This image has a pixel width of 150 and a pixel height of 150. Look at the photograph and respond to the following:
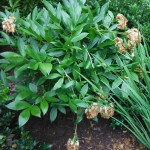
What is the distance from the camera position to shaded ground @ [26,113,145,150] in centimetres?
277

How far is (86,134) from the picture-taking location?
2.84 metres

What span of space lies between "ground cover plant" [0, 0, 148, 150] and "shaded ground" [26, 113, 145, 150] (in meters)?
0.29

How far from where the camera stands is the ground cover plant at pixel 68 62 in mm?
2441

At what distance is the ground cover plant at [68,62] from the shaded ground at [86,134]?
295mm

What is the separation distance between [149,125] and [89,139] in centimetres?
57

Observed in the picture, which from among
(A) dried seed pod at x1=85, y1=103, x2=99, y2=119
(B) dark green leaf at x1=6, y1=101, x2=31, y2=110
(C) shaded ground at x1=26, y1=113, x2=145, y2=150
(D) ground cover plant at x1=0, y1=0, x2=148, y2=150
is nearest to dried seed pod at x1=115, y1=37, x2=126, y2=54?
(D) ground cover plant at x1=0, y1=0, x2=148, y2=150

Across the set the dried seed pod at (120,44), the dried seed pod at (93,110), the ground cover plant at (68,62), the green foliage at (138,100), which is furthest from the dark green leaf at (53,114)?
A: the dried seed pod at (120,44)

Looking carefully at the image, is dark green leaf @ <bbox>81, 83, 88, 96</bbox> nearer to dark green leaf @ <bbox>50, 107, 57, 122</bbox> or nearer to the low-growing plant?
the low-growing plant

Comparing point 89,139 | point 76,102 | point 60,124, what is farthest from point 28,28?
point 89,139

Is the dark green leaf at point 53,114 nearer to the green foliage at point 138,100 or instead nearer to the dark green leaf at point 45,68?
→ the dark green leaf at point 45,68

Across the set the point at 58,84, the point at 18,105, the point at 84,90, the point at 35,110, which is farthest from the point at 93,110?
the point at 18,105

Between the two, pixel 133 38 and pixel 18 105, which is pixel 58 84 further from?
pixel 133 38

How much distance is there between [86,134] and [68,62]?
0.72m

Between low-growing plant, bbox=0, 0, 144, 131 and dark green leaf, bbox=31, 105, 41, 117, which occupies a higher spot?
low-growing plant, bbox=0, 0, 144, 131
